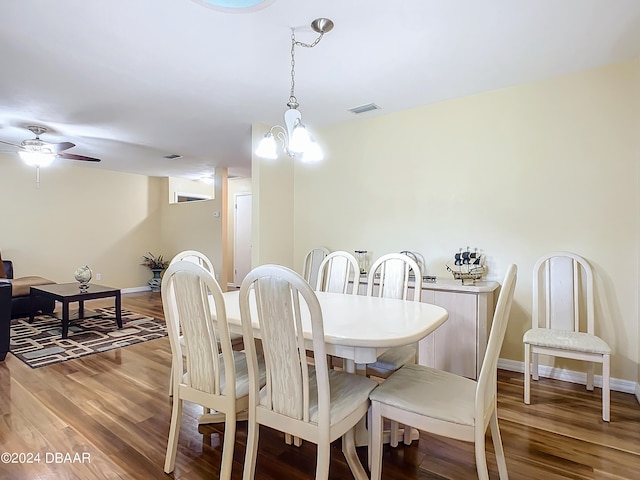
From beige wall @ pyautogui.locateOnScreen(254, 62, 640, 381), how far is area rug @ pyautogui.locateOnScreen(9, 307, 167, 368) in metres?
1.79

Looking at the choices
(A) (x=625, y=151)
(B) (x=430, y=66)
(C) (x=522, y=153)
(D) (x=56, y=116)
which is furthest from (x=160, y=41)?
(A) (x=625, y=151)

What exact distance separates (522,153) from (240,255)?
5.67 metres

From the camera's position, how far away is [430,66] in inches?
102

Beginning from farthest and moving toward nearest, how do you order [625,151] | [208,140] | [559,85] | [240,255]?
[240,255], [208,140], [559,85], [625,151]

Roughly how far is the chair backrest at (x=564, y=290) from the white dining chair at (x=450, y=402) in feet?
5.07

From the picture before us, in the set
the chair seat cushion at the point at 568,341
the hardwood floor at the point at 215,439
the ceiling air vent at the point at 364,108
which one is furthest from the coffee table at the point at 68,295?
the chair seat cushion at the point at 568,341

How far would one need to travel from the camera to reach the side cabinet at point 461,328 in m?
2.64

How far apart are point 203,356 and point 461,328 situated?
200 cm

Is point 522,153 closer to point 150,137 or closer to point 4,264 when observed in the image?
point 150,137

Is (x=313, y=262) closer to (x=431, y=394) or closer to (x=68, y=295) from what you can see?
(x=431, y=394)

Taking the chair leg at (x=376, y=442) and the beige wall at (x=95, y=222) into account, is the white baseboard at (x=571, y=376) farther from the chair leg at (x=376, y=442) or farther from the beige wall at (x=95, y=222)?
the beige wall at (x=95, y=222)

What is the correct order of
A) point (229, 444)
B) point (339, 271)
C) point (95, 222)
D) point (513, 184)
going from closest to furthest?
point (229, 444) < point (339, 271) < point (513, 184) < point (95, 222)

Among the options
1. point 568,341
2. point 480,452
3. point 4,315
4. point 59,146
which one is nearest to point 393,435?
point 480,452

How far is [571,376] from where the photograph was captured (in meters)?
→ 2.71
